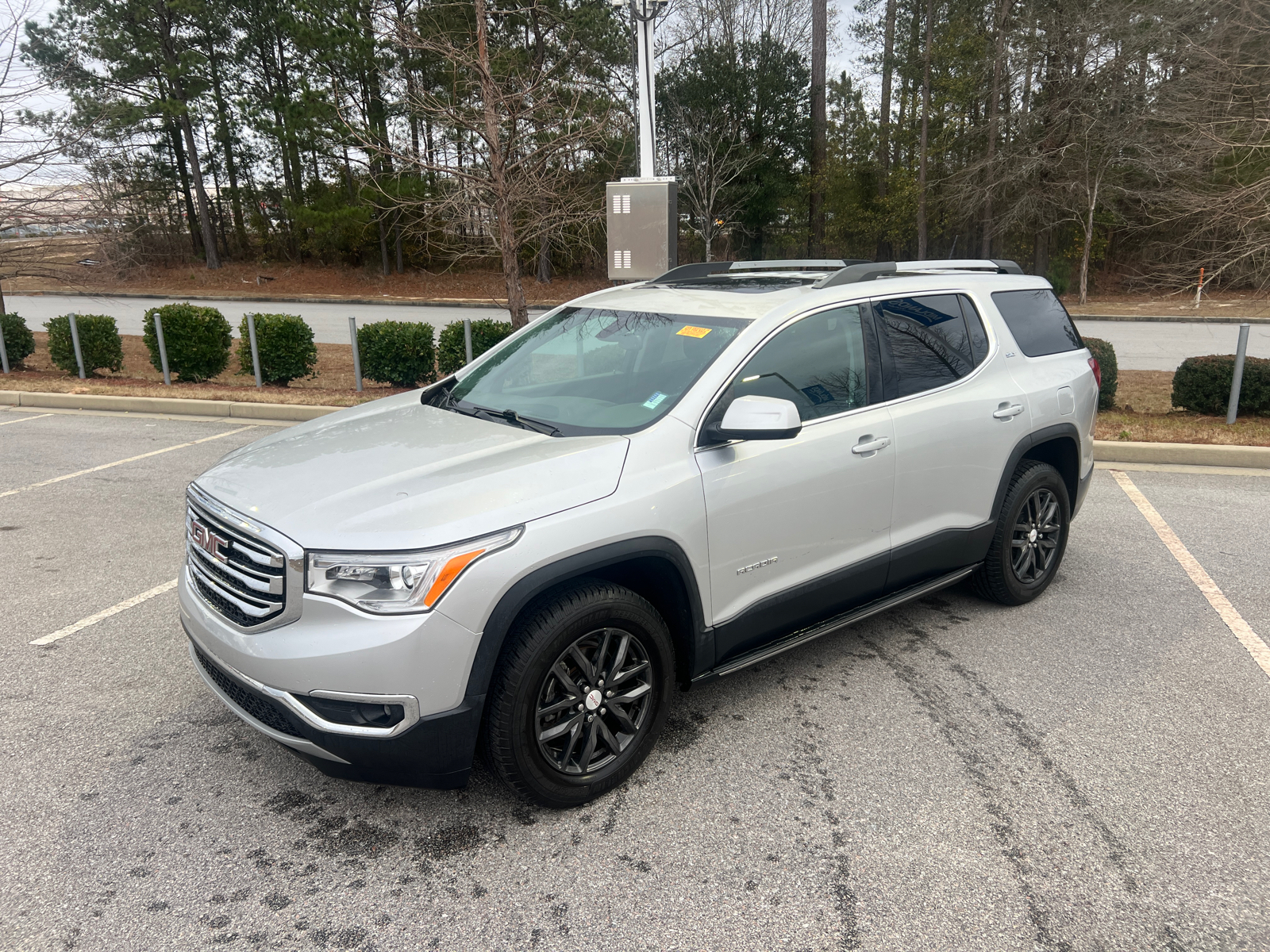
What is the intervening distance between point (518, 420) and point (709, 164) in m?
30.9

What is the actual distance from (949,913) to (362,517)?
2.13 meters

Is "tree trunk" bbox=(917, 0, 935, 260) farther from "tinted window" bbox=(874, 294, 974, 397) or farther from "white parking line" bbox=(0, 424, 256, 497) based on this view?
"tinted window" bbox=(874, 294, 974, 397)

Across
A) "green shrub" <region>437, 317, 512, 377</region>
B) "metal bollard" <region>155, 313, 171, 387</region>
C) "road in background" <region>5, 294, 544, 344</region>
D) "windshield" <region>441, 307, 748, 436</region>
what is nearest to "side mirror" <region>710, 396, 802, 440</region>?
"windshield" <region>441, 307, 748, 436</region>

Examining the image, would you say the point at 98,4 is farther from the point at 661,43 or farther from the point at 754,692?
the point at 754,692

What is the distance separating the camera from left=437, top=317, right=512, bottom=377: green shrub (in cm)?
1142

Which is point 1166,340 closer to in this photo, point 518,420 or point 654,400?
point 654,400

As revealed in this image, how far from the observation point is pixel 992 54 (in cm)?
3125

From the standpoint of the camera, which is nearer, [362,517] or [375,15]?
[362,517]

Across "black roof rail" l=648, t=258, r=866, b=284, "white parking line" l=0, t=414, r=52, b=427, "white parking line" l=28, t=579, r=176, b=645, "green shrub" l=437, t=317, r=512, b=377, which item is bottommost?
"white parking line" l=28, t=579, r=176, b=645

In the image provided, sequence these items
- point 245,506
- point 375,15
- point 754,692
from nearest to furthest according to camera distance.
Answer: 1. point 245,506
2. point 754,692
3. point 375,15

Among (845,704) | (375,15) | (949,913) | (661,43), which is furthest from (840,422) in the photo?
(661,43)

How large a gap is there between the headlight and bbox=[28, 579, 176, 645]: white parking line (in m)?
2.72

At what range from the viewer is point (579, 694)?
9.86 ft

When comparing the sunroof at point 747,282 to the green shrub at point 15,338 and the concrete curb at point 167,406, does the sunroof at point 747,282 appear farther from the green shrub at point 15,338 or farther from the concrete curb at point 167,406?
the green shrub at point 15,338
